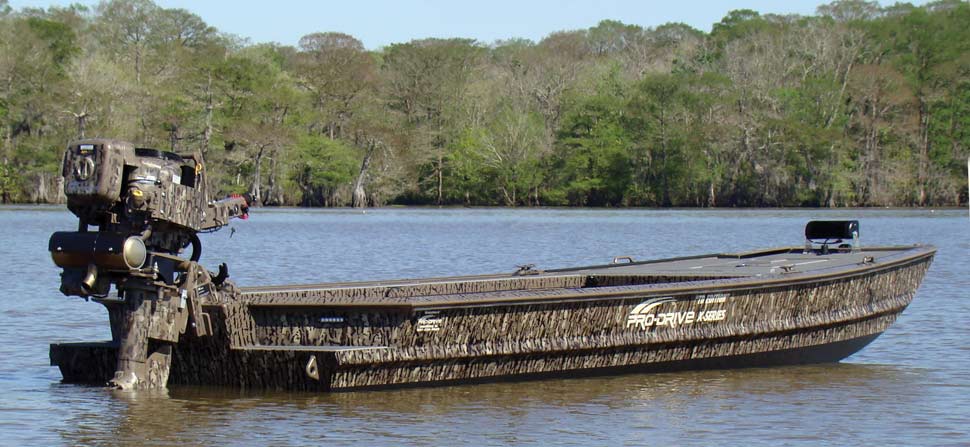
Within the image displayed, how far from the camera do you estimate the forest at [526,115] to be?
306 feet

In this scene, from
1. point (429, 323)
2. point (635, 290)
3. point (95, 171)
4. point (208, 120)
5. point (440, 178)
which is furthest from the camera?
point (440, 178)

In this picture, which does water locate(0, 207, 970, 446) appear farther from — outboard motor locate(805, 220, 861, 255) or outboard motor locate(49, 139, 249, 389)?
outboard motor locate(805, 220, 861, 255)

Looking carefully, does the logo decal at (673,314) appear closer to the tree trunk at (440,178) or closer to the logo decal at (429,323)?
the logo decal at (429,323)

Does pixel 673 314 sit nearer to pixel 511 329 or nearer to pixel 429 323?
pixel 511 329

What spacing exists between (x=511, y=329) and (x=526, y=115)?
307 ft

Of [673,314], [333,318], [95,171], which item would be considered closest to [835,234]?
[673,314]

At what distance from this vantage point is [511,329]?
45.3 feet

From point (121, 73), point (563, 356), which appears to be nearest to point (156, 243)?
point (563, 356)

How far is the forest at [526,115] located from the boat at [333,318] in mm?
73794

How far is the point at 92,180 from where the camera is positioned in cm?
1211

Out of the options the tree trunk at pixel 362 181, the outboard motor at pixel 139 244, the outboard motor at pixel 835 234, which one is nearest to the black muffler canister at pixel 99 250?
the outboard motor at pixel 139 244

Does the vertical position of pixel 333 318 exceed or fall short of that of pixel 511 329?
it exceeds it

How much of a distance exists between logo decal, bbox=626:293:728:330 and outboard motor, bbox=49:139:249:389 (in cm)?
401

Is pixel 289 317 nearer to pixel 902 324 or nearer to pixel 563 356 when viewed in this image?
pixel 563 356
